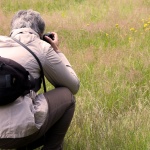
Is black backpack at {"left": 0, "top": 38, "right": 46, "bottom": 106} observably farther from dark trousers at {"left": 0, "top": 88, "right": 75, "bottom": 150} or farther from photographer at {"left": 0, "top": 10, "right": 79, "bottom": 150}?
dark trousers at {"left": 0, "top": 88, "right": 75, "bottom": 150}

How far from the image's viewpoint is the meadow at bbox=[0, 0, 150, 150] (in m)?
3.30

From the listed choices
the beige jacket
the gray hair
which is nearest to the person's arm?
the beige jacket

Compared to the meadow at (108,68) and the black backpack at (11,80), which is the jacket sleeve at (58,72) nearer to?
the black backpack at (11,80)

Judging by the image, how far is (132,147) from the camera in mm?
3074

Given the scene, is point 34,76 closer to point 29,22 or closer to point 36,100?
point 36,100

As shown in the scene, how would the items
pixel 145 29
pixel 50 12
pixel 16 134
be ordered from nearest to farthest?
pixel 16 134 < pixel 145 29 < pixel 50 12

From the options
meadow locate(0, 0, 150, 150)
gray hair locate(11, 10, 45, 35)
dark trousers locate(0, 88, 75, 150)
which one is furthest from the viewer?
meadow locate(0, 0, 150, 150)

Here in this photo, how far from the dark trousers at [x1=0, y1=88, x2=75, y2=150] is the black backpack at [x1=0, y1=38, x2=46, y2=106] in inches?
11.2

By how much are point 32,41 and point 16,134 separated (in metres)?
0.65

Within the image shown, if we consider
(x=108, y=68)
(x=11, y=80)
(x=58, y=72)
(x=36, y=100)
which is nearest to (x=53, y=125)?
(x=36, y=100)

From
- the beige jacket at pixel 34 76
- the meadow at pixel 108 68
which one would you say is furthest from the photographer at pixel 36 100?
the meadow at pixel 108 68

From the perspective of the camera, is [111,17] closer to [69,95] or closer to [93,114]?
[93,114]

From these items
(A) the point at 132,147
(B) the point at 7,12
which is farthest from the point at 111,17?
(A) the point at 132,147

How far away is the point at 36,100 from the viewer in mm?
2811
